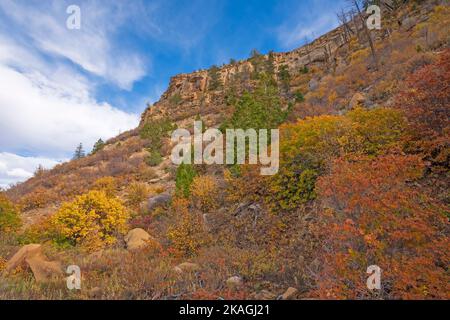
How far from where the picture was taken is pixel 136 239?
35.6 ft

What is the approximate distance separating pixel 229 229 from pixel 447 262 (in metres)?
6.75

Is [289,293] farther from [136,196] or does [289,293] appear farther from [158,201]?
[136,196]

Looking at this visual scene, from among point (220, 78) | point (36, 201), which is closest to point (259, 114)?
point (36, 201)

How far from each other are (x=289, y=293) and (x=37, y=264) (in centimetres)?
684

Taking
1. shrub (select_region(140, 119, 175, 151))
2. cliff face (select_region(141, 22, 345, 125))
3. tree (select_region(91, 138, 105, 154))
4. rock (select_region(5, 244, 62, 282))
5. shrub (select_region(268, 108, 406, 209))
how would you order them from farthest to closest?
cliff face (select_region(141, 22, 345, 125)), tree (select_region(91, 138, 105, 154)), shrub (select_region(140, 119, 175, 151)), shrub (select_region(268, 108, 406, 209)), rock (select_region(5, 244, 62, 282))

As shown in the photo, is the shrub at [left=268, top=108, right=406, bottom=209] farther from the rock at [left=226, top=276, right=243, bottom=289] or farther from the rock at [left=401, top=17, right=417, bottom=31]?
the rock at [left=401, top=17, right=417, bottom=31]

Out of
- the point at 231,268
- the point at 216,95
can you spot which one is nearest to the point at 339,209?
the point at 231,268

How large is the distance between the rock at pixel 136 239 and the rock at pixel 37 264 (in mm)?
3066

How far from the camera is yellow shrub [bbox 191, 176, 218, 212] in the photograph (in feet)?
42.4

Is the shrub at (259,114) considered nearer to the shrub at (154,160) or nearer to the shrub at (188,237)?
the shrub at (154,160)

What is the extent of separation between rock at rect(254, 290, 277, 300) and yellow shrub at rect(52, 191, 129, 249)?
25.1ft

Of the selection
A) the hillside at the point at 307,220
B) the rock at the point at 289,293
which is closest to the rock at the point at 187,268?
the hillside at the point at 307,220

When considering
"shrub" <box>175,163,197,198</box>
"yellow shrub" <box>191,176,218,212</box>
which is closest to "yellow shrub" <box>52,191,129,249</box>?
"shrub" <box>175,163,197,198</box>
